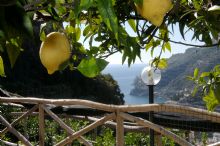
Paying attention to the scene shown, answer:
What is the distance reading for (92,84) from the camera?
52.1ft

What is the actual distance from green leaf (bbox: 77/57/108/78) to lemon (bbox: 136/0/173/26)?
98mm

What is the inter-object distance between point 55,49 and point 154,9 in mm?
183

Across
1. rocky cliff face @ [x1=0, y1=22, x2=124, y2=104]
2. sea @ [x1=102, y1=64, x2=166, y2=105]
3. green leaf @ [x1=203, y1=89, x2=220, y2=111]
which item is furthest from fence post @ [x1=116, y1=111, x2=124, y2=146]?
rocky cliff face @ [x1=0, y1=22, x2=124, y2=104]

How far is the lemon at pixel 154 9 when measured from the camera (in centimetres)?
60

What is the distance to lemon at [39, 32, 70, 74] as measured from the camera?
2.25 ft

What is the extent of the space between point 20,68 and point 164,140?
37.7 ft

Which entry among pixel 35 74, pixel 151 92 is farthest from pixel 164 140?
pixel 35 74

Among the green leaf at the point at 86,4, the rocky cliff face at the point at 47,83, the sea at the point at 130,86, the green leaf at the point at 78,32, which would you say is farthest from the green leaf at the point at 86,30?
the rocky cliff face at the point at 47,83

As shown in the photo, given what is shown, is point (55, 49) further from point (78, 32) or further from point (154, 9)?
point (78, 32)

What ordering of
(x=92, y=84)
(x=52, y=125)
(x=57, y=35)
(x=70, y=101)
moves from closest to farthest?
1. (x=57, y=35)
2. (x=70, y=101)
3. (x=52, y=125)
4. (x=92, y=84)

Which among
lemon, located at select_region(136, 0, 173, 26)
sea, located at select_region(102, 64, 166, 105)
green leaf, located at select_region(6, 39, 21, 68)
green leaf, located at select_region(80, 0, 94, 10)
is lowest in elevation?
sea, located at select_region(102, 64, 166, 105)

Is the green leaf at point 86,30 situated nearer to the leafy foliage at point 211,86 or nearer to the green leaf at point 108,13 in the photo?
the leafy foliage at point 211,86

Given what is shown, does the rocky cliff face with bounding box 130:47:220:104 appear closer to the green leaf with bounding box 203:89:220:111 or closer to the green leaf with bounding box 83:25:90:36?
the green leaf with bounding box 203:89:220:111

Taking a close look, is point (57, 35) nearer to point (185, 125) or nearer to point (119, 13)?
point (119, 13)
